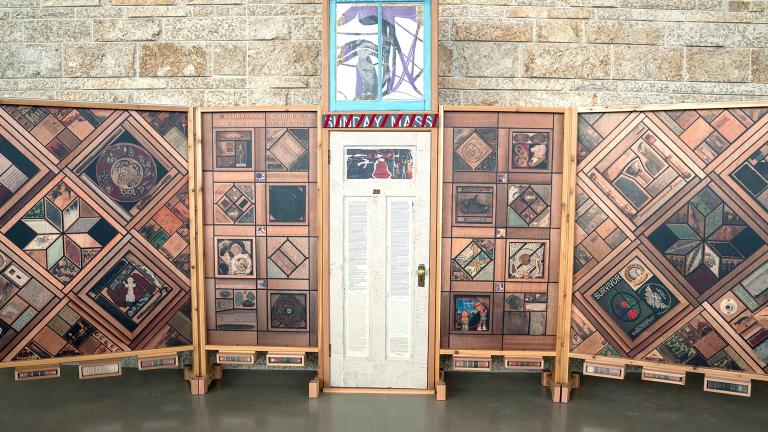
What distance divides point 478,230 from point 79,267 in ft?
9.11

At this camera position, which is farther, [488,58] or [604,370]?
[488,58]

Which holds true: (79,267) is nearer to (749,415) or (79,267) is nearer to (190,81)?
(190,81)

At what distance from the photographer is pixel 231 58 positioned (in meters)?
3.72

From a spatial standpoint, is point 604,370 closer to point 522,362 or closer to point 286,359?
point 522,362

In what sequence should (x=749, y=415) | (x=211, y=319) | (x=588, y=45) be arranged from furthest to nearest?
(x=588, y=45), (x=211, y=319), (x=749, y=415)

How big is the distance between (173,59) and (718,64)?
4.40 meters

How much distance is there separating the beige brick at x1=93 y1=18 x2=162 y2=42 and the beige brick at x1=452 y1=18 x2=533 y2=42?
245 cm

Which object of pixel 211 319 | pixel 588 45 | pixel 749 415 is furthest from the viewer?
pixel 588 45

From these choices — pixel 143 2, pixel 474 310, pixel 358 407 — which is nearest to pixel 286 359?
pixel 358 407

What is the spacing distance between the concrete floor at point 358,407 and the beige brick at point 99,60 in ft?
8.12

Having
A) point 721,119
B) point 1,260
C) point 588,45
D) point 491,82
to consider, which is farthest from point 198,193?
point 721,119

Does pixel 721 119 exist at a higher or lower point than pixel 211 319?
higher

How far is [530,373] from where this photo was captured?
377 cm

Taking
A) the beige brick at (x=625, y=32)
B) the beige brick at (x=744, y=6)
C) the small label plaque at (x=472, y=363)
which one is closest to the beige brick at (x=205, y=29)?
the beige brick at (x=625, y=32)
